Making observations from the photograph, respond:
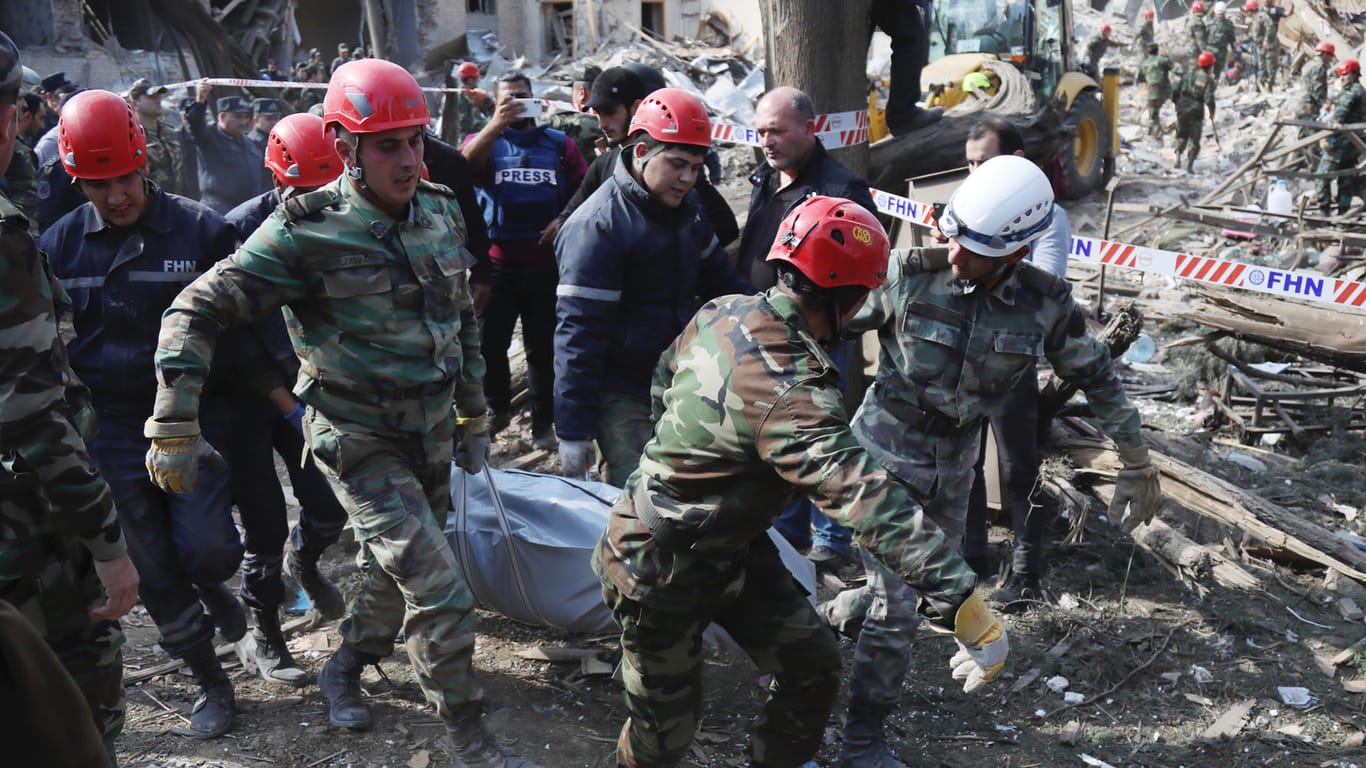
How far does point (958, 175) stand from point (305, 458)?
3.89 metres

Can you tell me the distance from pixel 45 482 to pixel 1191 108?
18064mm

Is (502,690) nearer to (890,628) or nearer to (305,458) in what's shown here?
(305,458)

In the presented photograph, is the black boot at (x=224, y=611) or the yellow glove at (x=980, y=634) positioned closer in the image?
the yellow glove at (x=980, y=634)

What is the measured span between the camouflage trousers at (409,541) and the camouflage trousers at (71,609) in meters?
0.79

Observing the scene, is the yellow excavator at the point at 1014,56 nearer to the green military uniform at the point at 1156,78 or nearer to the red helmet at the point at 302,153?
the green military uniform at the point at 1156,78

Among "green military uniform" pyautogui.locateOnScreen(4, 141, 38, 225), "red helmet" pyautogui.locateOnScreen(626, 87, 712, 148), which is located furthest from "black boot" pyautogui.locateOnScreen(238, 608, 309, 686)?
"green military uniform" pyautogui.locateOnScreen(4, 141, 38, 225)

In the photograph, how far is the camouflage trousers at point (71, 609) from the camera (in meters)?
2.63

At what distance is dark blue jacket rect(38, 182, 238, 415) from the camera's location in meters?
3.77

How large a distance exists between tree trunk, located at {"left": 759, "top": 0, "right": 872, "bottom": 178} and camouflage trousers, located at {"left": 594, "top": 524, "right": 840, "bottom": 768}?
3168mm

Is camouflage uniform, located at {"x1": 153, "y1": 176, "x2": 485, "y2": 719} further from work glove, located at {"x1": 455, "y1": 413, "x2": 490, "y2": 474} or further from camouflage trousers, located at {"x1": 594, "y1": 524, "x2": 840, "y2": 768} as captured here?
camouflage trousers, located at {"x1": 594, "y1": 524, "x2": 840, "y2": 768}

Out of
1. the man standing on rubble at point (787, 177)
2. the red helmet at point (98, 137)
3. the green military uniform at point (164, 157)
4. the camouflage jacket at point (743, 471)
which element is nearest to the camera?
the camouflage jacket at point (743, 471)

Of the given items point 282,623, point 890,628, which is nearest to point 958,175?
point 890,628

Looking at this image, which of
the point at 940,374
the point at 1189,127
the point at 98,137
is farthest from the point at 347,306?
the point at 1189,127

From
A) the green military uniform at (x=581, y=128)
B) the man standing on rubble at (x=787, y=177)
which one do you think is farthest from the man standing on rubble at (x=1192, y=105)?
the man standing on rubble at (x=787, y=177)
